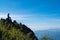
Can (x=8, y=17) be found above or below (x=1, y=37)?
above

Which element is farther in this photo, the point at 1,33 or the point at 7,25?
the point at 7,25

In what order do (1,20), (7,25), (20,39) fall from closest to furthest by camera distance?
1. (20,39)
2. (7,25)
3. (1,20)

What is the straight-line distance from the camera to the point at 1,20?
120 metres

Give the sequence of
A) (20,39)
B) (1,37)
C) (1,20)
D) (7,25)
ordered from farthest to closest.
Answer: (1,20) < (7,25) < (20,39) < (1,37)

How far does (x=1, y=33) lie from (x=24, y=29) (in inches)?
1188

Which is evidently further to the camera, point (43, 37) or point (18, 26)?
point (18, 26)

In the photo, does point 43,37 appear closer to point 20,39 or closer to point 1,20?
point 20,39

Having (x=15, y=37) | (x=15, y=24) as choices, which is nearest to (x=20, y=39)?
(x=15, y=37)

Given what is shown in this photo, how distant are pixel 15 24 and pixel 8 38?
37849mm

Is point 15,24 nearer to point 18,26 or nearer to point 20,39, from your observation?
point 18,26

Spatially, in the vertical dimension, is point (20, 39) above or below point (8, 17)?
below

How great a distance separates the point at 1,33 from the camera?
278 feet

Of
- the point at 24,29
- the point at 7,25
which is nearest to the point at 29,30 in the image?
the point at 24,29

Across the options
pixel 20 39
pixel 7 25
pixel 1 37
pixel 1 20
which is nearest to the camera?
pixel 1 37
